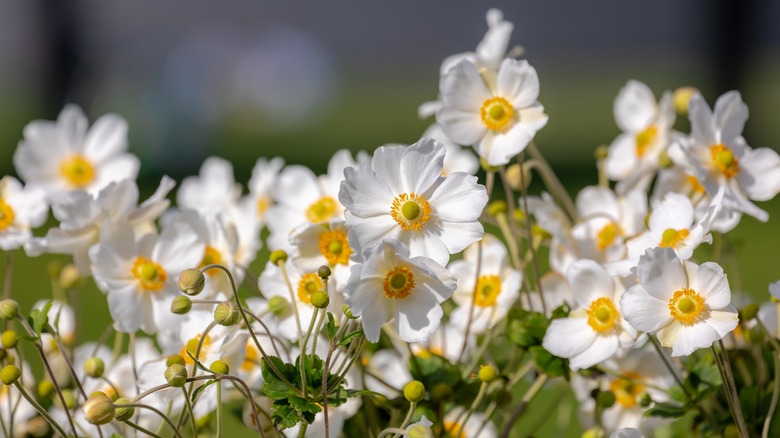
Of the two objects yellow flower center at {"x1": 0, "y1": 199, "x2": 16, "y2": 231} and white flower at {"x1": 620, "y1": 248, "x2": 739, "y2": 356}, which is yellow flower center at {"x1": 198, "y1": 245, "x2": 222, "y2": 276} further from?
white flower at {"x1": 620, "y1": 248, "x2": 739, "y2": 356}

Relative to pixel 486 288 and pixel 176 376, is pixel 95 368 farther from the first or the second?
pixel 486 288

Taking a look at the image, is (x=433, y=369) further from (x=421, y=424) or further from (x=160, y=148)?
(x=160, y=148)

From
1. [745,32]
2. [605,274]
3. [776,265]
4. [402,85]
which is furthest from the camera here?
[402,85]

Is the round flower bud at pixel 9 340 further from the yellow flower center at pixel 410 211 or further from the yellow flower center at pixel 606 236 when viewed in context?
the yellow flower center at pixel 606 236

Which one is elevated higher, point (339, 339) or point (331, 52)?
point (339, 339)

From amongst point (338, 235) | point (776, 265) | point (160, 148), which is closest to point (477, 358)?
point (338, 235)
